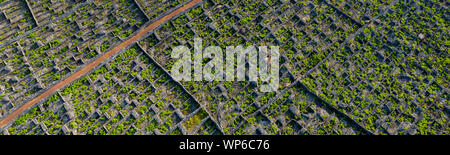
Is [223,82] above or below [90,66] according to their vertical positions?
below
